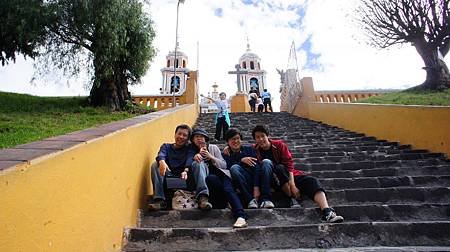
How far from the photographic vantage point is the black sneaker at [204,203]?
9.52ft

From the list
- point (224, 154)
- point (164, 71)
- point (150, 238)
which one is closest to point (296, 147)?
point (224, 154)

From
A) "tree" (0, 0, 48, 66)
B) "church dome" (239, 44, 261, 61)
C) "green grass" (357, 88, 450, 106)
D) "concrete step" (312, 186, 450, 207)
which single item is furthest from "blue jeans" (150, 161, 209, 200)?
"church dome" (239, 44, 261, 61)

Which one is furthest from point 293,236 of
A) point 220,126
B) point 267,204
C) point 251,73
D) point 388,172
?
point 251,73

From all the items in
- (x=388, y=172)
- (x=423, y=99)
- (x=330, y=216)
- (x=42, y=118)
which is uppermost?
(x=423, y=99)

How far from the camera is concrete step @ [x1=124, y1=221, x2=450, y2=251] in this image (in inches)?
95.6

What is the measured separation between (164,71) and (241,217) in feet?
163

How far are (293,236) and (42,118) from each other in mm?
8336

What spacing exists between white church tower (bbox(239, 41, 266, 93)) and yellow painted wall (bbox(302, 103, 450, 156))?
44.1m

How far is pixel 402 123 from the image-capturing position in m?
5.84

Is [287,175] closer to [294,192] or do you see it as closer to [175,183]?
[294,192]

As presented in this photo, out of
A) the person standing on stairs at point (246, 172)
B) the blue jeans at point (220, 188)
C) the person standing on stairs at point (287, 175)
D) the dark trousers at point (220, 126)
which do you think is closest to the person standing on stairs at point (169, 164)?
the blue jeans at point (220, 188)

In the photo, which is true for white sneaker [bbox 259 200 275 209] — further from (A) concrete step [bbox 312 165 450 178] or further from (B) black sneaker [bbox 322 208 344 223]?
(A) concrete step [bbox 312 165 450 178]

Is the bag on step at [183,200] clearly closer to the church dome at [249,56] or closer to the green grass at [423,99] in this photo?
the green grass at [423,99]

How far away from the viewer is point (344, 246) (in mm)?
2418
